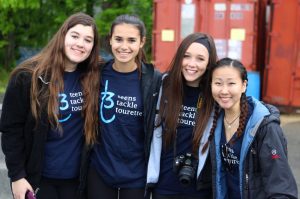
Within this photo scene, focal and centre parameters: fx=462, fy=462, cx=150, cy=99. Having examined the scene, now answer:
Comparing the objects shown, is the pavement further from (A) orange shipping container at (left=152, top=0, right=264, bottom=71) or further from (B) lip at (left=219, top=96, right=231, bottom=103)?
(B) lip at (left=219, top=96, right=231, bottom=103)

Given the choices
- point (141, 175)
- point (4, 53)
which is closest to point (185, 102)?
point (141, 175)

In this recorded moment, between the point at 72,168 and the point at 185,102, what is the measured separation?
900mm

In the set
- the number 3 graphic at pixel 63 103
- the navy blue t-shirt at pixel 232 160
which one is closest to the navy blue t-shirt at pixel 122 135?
the number 3 graphic at pixel 63 103

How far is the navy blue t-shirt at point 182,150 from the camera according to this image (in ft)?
10.2

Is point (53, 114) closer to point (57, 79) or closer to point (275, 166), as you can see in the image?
point (57, 79)

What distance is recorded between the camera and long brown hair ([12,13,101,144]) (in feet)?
9.95

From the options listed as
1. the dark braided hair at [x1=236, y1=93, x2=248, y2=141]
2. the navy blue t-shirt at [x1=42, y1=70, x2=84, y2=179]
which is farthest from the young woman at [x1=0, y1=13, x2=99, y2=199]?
the dark braided hair at [x1=236, y1=93, x2=248, y2=141]

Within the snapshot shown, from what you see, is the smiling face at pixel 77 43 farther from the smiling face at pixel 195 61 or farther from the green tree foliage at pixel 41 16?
the green tree foliage at pixel 41 16

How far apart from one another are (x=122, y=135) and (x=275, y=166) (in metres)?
1.04

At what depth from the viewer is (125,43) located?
3127 mm

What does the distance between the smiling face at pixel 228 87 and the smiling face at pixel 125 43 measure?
23.6 inches

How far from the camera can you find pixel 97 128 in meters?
3.20

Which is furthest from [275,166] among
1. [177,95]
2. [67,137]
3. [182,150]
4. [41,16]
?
[41,16]

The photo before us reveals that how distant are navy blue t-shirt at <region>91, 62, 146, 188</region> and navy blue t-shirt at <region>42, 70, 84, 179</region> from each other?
0.15 m
